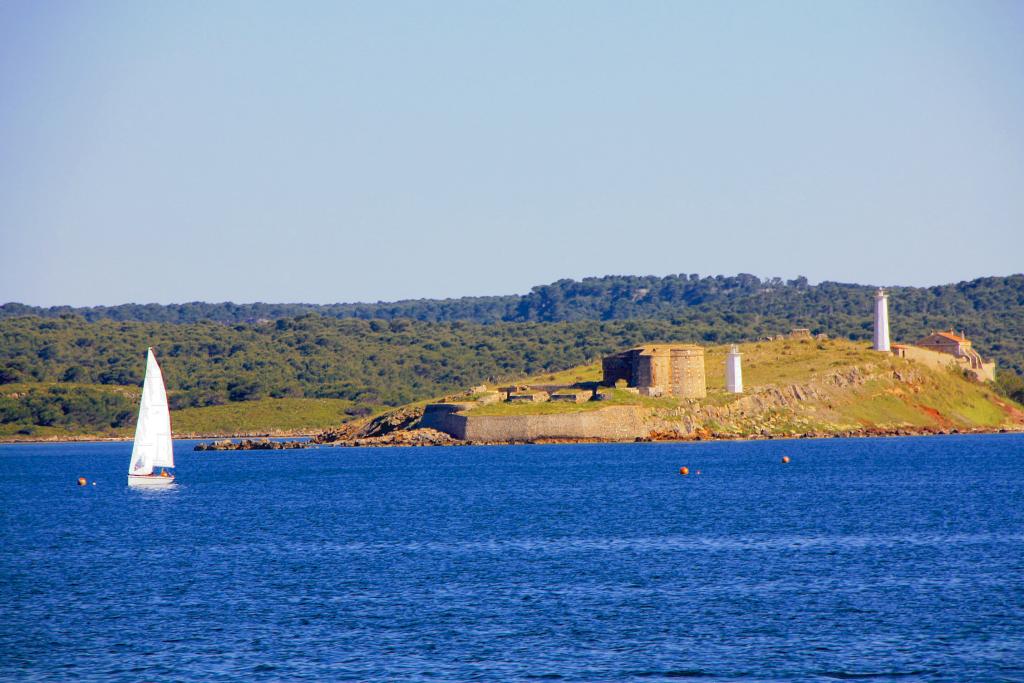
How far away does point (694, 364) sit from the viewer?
386ft

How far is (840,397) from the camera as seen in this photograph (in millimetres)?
124750

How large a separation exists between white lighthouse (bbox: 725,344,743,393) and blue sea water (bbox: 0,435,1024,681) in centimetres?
4344

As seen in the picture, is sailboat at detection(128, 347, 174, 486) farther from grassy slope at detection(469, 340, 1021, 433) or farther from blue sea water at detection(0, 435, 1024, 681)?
grassy slope at detection(469, 340, 1021, 433)

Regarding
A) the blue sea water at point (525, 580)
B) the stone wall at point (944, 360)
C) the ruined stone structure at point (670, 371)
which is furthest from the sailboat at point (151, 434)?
the stone wall at point (944, 360)

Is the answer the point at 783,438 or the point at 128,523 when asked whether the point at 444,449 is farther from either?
the point at 128,523

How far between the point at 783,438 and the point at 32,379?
104m

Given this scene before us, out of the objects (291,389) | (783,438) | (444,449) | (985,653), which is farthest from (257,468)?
(291,389)

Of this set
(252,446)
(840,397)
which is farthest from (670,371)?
(252,446)

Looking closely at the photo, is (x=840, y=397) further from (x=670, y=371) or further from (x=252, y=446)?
(x=252, y=446)

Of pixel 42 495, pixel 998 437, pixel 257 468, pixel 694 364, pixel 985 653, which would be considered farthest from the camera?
pixel 998 437

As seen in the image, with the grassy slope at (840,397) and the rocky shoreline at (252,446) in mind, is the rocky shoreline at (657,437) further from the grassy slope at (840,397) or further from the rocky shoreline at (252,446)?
the rocky shoreline at (252,446)

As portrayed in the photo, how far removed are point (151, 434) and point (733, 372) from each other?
6111 cm

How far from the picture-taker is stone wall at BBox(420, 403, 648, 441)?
11312cm

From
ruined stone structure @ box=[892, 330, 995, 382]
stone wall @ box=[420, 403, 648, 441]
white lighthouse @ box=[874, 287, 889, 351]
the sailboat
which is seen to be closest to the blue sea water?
the sailboat
